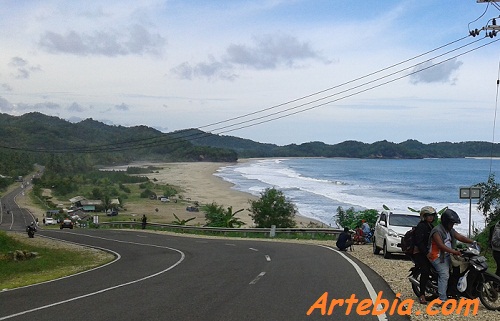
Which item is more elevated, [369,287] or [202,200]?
[369,287]

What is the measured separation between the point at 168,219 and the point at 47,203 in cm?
5010

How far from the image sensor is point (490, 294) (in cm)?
925

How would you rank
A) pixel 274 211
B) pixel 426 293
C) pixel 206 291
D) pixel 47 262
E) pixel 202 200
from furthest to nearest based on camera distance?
pixel 202 200 < pixel 274 211 < pixel 47 262 < pixel 206 291 < pixel 426 293

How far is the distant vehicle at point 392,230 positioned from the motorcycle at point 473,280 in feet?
29.6

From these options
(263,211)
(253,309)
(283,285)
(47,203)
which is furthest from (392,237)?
(47,203)

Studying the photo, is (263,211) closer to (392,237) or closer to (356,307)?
(392,237)

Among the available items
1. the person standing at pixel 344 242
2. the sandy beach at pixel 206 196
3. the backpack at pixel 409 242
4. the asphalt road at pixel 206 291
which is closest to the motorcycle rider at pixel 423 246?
the backpack at pixel 409 242

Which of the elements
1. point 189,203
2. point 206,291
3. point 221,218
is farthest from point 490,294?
point 189,203

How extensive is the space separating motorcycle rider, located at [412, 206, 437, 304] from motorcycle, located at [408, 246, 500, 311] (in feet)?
1.38

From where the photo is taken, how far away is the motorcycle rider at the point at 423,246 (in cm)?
969

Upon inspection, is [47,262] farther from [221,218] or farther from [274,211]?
[274,211]

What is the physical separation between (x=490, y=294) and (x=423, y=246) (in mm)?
1250

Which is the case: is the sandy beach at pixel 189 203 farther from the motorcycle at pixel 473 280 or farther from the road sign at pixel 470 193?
the motorcycle at pixel 473 280

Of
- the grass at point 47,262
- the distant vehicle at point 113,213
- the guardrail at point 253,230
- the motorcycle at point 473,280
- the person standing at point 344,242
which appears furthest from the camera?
the distant vehicle at point 113,213
